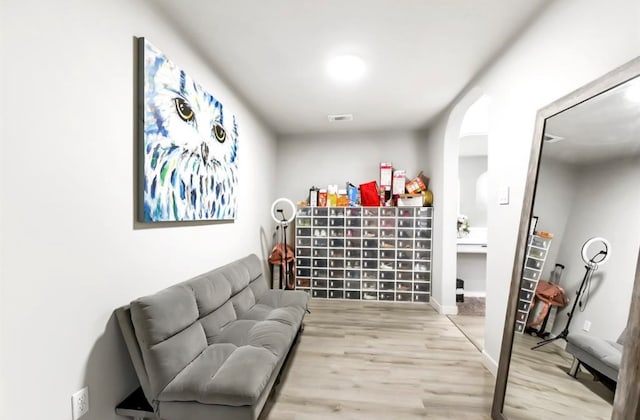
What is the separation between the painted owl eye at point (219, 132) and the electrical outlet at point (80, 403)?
1770 millimetres

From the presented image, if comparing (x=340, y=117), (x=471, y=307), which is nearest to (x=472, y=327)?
(x=471, y=307)

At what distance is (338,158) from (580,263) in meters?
3.26

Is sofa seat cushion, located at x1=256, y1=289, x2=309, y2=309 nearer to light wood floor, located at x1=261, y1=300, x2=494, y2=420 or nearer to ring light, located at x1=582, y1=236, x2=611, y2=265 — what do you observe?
light wood floor, located at x1=261, y1=300, x2=494, y2=420

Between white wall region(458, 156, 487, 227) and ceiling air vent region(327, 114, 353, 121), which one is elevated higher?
ceiling air vent region(327, 114, 353, 121)

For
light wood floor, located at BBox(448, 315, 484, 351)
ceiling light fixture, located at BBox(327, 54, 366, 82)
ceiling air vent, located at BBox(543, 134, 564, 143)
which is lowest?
light wood floor, located at BBox(448, 315, 484, 351)

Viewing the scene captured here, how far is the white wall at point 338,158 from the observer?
13.5 feet

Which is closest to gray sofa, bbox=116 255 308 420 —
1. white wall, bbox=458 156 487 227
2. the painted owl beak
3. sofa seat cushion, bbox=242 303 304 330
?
sofa seat cushion, bbox=242 303 304 330

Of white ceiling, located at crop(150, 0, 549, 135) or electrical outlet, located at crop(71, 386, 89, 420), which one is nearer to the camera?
electrical outlet, located at crop(71, 386, 89, 420)

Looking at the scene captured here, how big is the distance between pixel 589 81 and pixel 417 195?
8.22ft

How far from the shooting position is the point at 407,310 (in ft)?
→ 11.6

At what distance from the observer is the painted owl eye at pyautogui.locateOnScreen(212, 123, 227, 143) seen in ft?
7.40

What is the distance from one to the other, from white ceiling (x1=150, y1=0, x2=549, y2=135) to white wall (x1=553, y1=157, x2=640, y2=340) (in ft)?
3.67

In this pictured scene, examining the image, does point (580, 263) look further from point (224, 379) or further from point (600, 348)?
point (224, 379)

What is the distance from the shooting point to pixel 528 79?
5.70 ft
